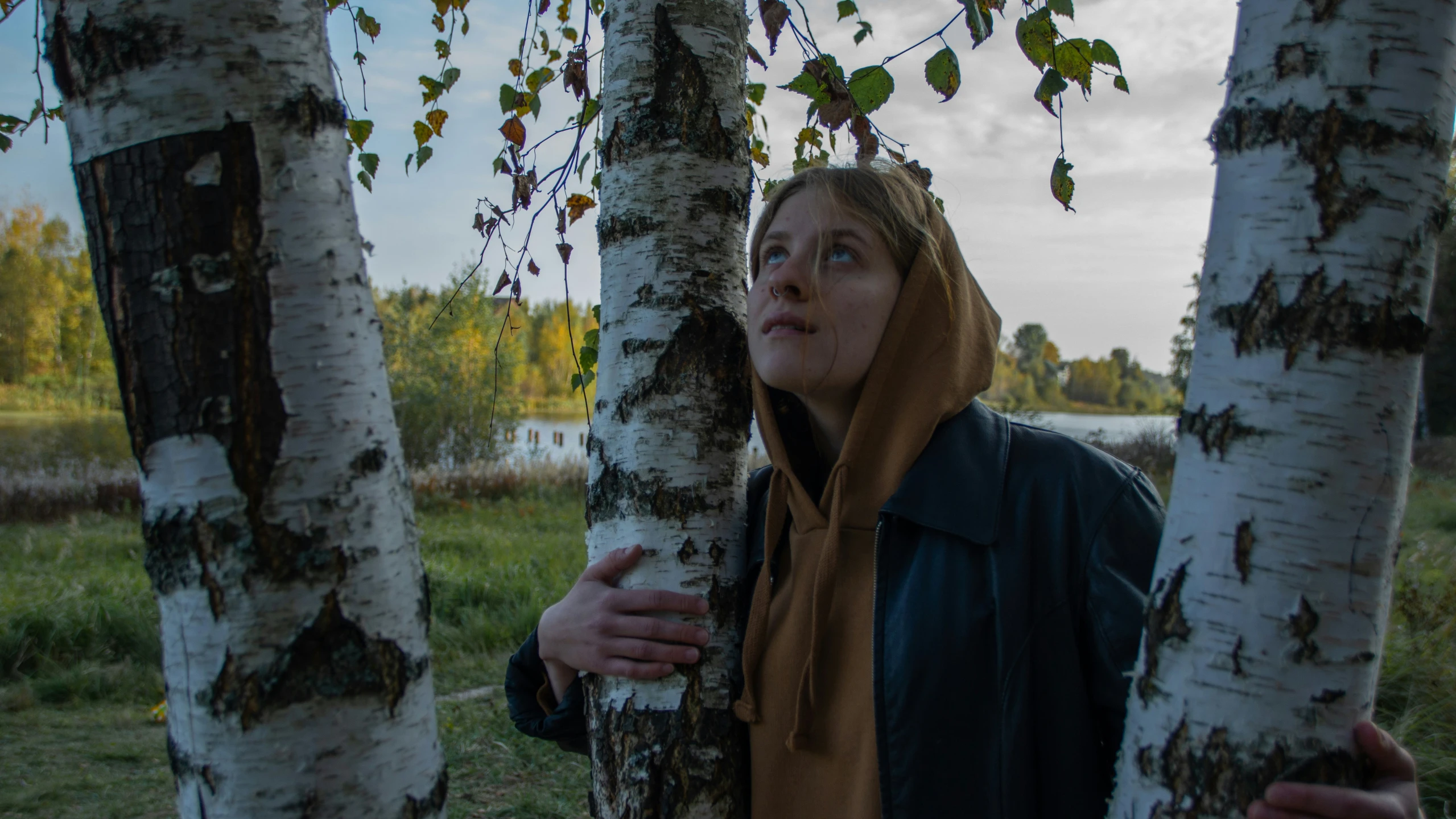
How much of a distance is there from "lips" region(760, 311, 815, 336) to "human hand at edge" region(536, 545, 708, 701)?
49 centimetres

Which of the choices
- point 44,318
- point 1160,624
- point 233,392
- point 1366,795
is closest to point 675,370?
point 233,392

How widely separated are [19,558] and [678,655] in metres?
10.5

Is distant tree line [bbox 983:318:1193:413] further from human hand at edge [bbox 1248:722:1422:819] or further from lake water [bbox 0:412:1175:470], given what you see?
human hand at edge [bbox 1248:722:1422:819]

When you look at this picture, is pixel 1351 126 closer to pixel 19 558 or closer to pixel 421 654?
pixel 421 654

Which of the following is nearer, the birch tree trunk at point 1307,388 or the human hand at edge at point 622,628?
the birch tree trunk at point 1307,388

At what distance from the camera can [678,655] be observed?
1.49 metres

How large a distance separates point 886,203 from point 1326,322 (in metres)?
0.98

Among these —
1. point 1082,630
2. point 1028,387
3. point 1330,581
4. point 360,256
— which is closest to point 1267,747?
point 1330,581

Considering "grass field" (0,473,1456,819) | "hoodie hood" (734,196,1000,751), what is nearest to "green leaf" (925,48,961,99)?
"hoodie hood" (734,196,1000,751)

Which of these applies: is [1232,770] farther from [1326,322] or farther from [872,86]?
[872,86]

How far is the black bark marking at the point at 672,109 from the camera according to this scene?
162 centimetres

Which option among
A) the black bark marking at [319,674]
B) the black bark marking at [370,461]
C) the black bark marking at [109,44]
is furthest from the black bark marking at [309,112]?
the black bark marking at [319,674]

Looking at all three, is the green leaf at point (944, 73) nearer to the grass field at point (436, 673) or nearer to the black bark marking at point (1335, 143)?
the black bark marking at point (1335, 143)

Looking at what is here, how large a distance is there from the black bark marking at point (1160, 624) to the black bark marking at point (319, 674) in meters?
0.88
